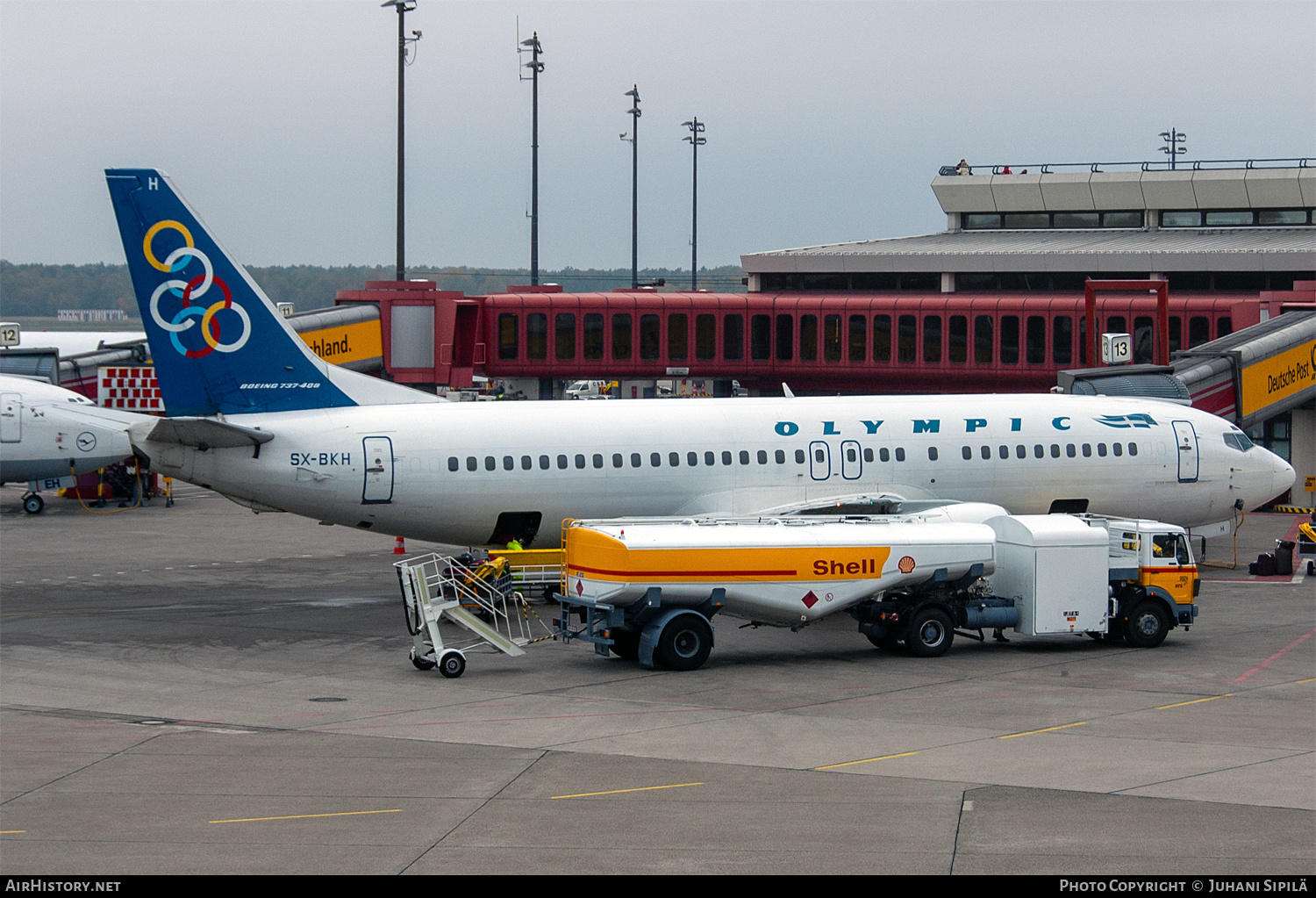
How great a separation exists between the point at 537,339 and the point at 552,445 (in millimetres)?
27883

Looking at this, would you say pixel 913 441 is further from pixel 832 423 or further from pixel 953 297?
pixel 953 297

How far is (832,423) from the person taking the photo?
116ft

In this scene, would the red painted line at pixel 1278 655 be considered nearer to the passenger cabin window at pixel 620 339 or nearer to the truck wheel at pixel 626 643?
the truck wheel at pixel 626 643

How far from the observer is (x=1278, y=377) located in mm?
49312

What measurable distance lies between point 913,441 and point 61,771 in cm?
2153

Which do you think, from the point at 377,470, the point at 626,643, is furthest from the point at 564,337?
the point at 626,643

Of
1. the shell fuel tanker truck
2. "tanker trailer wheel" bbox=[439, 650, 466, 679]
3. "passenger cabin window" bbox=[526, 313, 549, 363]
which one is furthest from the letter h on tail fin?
"passenger cabin window" bbox=[526, 313, 549, 363]

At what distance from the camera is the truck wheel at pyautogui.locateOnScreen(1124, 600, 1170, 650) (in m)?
30.1

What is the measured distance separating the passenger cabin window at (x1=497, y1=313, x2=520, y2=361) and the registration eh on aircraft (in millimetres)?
25272

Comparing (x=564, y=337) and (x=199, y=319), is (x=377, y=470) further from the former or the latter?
(x=564, y=337)

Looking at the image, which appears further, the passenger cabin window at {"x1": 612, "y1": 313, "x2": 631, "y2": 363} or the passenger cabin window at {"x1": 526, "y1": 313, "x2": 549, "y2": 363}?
the passenger cabin window at {"x1": 612, "y1": 313, "x2": 631, "y2": 363}

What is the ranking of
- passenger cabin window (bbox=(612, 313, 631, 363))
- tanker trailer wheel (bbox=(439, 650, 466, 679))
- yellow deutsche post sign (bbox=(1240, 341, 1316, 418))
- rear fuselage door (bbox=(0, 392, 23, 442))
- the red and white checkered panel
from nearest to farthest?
tanker trailer wheel (bbox=(439, 650, 466, 679)) < yellow deutsche post sign (bbox=(1240, 341, 1316, 418)) < rear fuselage door (bbox=(0, 392, 23, 442)) < the red and white checkered panel < passenger cabin window (bbox=(612, 313, 631, 363))

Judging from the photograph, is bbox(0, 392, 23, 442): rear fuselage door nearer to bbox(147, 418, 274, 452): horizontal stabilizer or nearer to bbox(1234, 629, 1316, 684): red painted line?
bbox(147, 418, 274, 452): horizontal stabilizer

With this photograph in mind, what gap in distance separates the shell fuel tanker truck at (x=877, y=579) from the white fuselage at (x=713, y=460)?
3.09 metres
